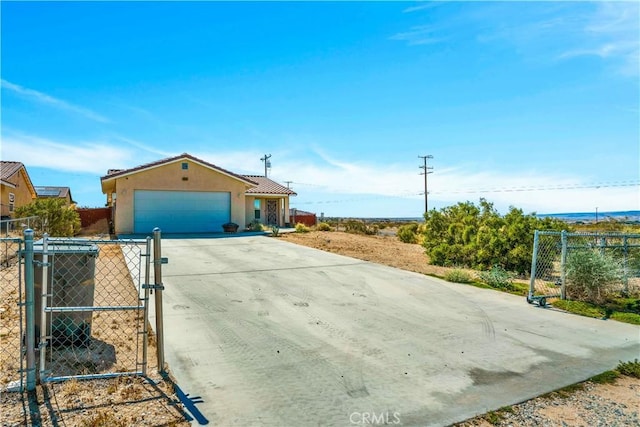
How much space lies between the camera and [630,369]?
4637 millimetres

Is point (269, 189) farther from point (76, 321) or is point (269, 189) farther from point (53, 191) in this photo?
point (53, 191)

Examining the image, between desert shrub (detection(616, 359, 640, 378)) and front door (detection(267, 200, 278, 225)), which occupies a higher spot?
front door (detection(267, 200, 278, 225))

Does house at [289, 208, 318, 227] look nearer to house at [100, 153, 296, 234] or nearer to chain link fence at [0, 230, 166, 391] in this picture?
house at [100, 153, 296, 234]

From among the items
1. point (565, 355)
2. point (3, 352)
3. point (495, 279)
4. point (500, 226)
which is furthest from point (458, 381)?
point (500, 226)

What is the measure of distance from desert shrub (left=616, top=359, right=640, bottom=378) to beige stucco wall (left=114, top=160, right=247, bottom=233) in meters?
20.8

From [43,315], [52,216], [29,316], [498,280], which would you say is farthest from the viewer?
[52,216]

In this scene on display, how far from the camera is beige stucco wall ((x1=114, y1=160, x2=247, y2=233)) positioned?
2062cm

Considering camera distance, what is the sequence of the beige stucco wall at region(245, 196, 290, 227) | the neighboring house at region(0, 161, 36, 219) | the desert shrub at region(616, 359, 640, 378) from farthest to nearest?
1. the beige stucco wall at region(245, 196, 290, 227)
2. the neighboring house at region(0, 161, 36, 219)
3. the desert shrub at region(616, 359, 640, 378)

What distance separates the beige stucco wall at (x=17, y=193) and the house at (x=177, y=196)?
6.22 m

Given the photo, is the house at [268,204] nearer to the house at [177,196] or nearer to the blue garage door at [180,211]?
the house at [177,196]

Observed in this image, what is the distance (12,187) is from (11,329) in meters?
24.3

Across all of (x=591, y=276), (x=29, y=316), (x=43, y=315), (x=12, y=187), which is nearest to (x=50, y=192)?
(x=12, y=187)

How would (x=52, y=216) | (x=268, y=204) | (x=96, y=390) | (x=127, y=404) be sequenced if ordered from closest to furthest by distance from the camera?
1. (x=127, y=404)
2. (x=96, y=390)
3. (x=52, y=216)
4. (x=268, y=204)

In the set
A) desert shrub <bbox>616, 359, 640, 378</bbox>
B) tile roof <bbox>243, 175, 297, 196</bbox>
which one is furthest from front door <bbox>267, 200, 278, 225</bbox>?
desert shrub <bbox>616, 359, 640, 378</bbox>
